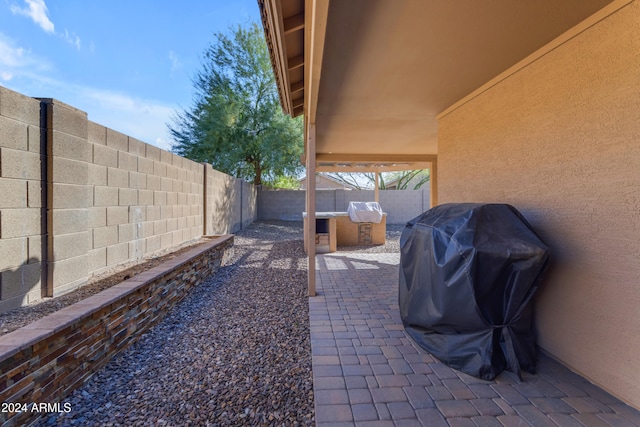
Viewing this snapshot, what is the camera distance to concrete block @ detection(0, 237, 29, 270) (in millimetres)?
2369

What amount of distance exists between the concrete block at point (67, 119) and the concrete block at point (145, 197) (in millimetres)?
1271

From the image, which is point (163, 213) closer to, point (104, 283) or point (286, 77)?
point (104, 283)

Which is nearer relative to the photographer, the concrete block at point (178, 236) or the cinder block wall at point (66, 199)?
the cinder block wall at point (66, 199)

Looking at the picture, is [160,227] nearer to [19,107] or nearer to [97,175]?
[97,175]

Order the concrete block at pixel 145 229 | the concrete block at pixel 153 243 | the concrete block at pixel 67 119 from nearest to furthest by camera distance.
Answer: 1. the concrete block at pixel 67 119
2. the concrete block at pixel 145 229
3. the concrete block at pixel 153 243

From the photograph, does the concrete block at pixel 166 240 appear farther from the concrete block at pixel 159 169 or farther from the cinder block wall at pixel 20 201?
the cinder block wall at pixel 20 201

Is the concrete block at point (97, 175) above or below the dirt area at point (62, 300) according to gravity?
above

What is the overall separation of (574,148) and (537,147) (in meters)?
0.33

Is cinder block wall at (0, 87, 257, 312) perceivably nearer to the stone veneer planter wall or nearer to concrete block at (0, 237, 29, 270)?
concrete block at (0, 237, 29, 270)

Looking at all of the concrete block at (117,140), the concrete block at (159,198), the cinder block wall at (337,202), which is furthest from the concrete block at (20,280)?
the cinder block wall at (337,202)

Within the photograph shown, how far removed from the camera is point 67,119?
294cm

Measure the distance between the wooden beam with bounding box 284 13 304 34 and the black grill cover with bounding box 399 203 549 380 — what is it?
2.02 m

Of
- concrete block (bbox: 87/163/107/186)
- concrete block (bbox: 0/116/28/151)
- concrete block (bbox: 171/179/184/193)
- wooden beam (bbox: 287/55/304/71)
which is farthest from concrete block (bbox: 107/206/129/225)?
wooden beam (bbox: 287/55/304/71)

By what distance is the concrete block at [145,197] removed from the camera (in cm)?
436
